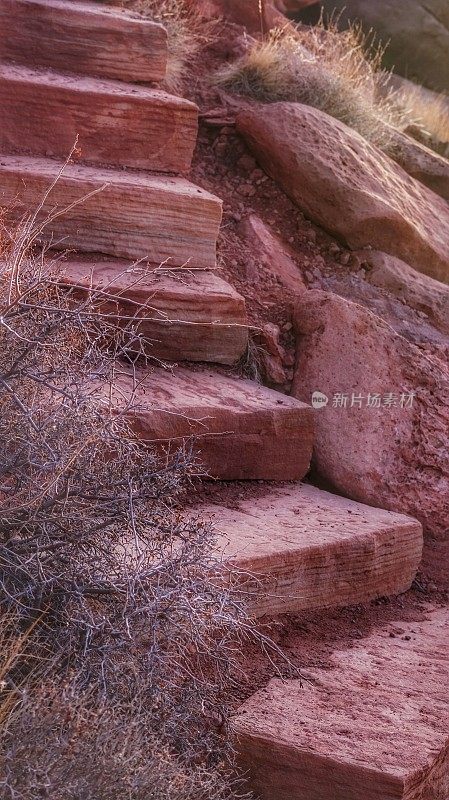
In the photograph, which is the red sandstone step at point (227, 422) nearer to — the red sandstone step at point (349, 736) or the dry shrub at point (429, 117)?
the red sandstone step at point (349, 736)

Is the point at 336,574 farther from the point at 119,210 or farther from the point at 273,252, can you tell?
the point at 273,252

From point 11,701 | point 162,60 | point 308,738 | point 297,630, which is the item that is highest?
point 162,60

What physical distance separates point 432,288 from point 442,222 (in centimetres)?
78

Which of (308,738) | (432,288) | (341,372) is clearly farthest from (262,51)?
(308,738)

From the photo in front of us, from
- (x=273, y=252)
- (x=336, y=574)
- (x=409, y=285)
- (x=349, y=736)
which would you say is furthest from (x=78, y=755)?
(x=409, y=285)

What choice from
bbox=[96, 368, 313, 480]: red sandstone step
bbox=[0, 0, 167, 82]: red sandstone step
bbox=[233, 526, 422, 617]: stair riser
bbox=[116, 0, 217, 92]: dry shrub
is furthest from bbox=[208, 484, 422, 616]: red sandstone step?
bbox=[116, 0, 217, 92]: dry shrub

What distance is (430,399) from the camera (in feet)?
15.4

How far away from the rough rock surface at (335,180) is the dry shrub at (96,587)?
279 cm

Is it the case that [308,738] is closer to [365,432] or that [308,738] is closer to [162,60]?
[365,432]

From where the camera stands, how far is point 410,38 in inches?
383

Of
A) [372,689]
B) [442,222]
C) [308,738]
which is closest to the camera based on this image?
[308,738]

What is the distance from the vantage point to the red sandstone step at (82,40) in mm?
4953

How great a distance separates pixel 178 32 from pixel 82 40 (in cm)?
Result: 110

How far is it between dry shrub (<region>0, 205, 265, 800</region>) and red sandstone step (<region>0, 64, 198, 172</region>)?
81.1 inches
